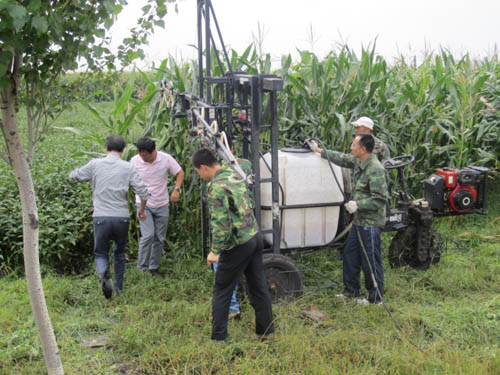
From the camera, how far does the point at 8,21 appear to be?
98.3 inches

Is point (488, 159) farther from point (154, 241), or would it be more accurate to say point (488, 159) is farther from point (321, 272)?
point (154, 241)

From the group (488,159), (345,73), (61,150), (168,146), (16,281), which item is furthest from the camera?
(61,150)

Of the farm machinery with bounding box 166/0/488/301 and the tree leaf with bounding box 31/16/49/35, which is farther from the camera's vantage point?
the farm machinery with bounding box 166/0/488/301

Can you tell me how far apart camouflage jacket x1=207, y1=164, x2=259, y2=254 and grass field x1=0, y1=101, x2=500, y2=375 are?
897 millimetres

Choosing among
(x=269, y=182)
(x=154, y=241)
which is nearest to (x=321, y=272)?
(x=269, y=182)

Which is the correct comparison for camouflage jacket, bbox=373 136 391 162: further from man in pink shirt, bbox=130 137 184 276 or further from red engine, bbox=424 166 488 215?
man in pink shirt, bbox=130 137 184 276

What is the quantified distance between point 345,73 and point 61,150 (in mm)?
7374

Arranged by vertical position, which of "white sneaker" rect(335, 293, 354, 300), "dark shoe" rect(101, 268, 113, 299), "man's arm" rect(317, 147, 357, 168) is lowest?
"white sneaker" rect(335, 293, 354, 300)

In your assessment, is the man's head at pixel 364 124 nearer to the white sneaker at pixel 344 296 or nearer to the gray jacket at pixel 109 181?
the white sneaker at pixel 344 296

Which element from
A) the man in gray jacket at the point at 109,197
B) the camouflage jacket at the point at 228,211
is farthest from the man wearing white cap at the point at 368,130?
the man in gray jacket at the point at 109,197

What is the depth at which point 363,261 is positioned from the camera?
5.39 metres

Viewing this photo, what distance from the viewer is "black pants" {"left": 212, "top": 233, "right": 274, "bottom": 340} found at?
4.27 metres

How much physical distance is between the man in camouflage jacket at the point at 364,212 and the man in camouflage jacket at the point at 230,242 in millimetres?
1286

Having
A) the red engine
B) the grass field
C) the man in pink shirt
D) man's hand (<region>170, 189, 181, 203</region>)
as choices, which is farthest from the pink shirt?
Answer: the red engine
